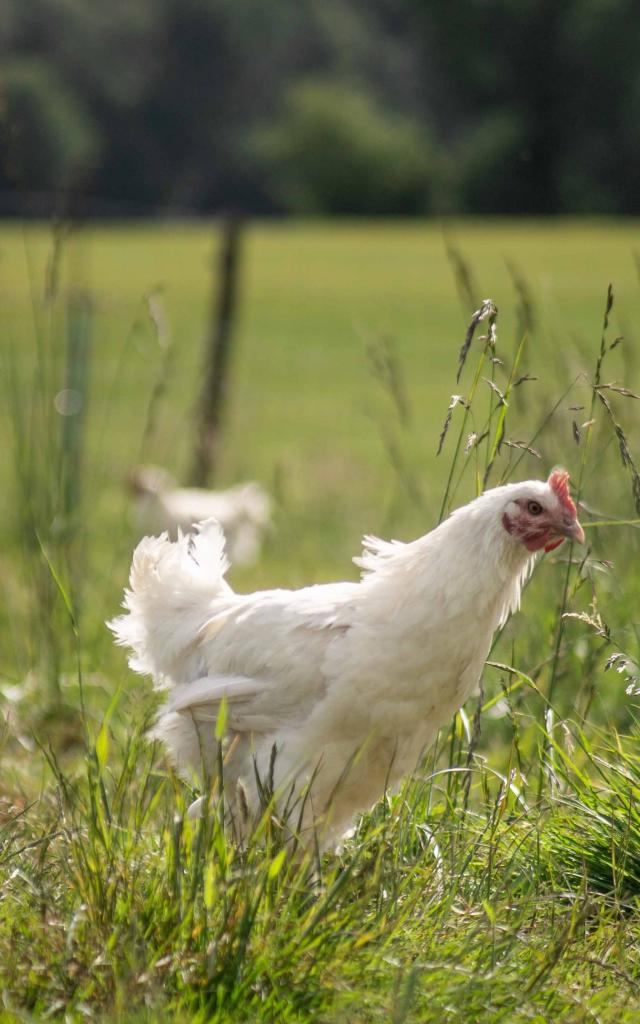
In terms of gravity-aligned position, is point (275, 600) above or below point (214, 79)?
below

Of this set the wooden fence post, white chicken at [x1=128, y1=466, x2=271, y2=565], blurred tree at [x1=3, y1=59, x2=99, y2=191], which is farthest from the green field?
blurred tree at [x1=3, y1=59, x2=99, y2=191]

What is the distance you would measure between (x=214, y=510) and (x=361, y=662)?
5277 mm

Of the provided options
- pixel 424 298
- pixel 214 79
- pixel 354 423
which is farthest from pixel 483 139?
pixel 354 423

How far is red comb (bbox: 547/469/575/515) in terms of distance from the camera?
3143 mm

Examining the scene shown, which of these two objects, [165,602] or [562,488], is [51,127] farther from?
[562,488]

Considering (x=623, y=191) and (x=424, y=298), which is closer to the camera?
(x=424, y=298)

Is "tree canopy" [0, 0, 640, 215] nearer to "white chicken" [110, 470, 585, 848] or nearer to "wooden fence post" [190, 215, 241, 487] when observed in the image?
"wooden fence post" [190, 215, 241, 487]

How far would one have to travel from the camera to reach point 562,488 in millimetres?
3178

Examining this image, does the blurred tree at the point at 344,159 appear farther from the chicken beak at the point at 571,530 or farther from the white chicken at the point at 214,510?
the chicken beak at the point at 571,530

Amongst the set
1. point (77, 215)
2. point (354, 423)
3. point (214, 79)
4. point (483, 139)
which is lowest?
point (354, 423)

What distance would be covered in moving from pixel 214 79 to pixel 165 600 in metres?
64.8

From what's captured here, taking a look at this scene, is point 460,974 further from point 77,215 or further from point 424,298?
point 424,298

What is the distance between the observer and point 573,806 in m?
3.21

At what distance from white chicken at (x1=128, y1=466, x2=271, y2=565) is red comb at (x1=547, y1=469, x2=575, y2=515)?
4894 mm
